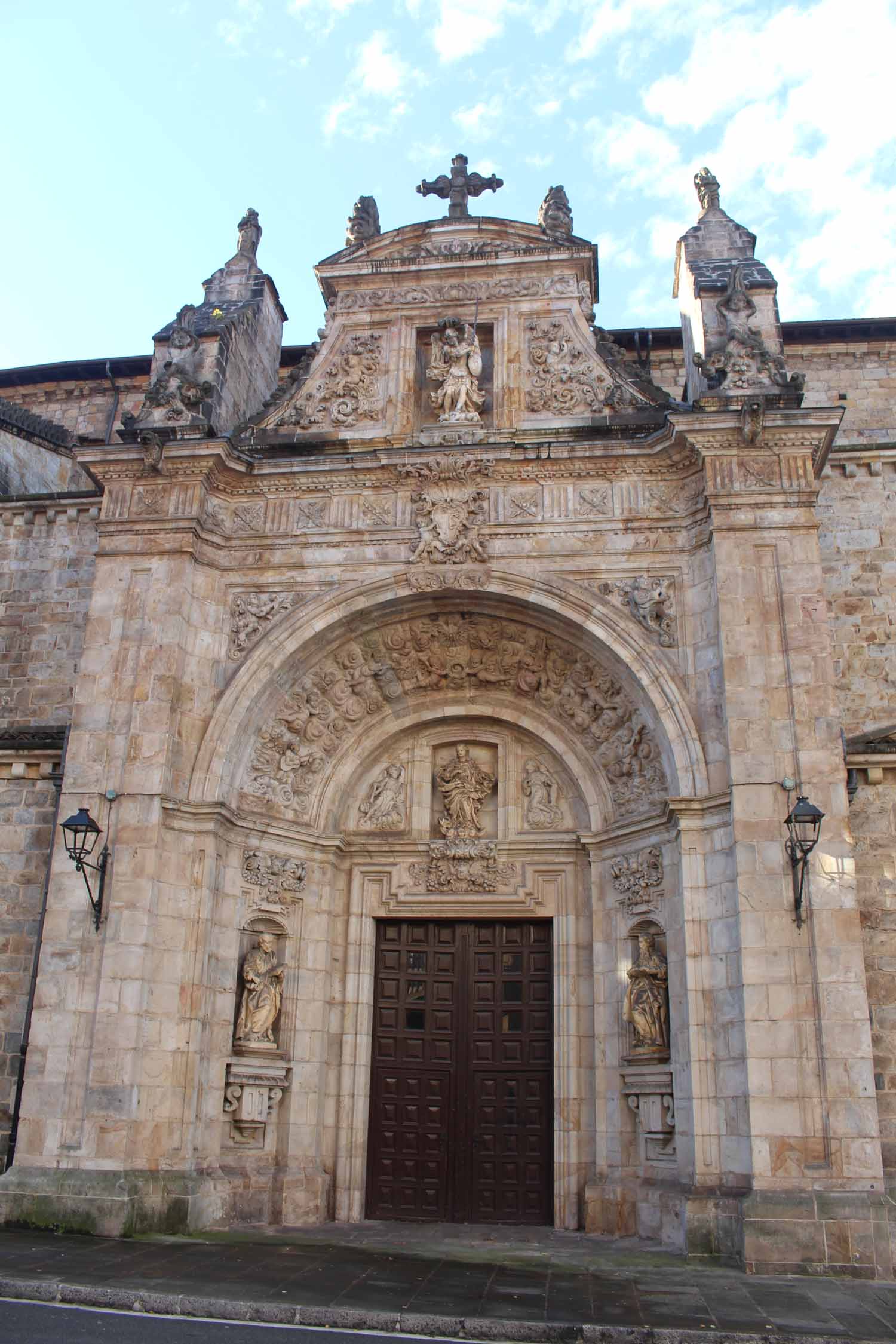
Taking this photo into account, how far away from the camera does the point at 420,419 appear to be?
1409 centimetres

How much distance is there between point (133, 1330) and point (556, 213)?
523 inches

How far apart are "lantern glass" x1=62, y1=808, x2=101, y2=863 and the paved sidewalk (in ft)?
11.2

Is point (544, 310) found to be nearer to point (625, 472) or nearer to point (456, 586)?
point (625, 472)

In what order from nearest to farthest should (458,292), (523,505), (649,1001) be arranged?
(649,1001) < (523,505) < (458,292)

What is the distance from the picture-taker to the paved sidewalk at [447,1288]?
7223 millimetres

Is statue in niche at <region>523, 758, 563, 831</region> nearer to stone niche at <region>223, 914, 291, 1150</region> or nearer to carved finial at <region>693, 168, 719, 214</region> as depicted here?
stone niche at <region>223, 914, 291, 1150</region>

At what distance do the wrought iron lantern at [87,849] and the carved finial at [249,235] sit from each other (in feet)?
28.2

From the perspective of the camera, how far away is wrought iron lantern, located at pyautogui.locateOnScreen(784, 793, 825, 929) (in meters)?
9.98

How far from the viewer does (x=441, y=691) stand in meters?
13.9

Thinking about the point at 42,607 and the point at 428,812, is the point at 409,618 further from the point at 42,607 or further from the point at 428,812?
the point at 42,607

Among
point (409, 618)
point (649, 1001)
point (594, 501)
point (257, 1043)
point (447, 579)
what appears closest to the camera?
point (649, 1001)

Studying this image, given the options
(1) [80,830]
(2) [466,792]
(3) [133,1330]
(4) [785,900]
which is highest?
(2) [466,792]

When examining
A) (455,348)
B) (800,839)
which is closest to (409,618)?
(455,348)

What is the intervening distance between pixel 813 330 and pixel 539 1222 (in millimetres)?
13867
